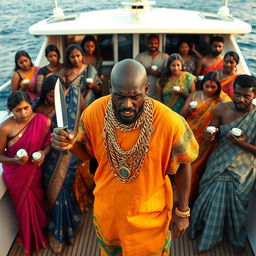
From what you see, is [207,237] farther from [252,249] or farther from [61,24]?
[61,24]

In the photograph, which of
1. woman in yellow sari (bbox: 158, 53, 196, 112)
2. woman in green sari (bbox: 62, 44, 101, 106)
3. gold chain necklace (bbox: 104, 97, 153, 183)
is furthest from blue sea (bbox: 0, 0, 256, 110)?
gold chain necklace (bbox: 104, 97, 153, 183)

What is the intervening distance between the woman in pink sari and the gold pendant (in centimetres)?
89

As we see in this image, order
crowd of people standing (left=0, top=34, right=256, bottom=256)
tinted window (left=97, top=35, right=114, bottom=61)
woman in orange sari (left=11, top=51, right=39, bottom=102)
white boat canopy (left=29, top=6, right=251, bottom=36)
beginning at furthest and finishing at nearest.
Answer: tinted window (left=97, top=35, right=114, bottom=61), white boat canopy (left=29, top=6, right=251, bottom=36), woman in orange sari (left=11, top=51, right=39, bottom=102), crowd of people standing (left=0, top=34, right=256, bottom=256)

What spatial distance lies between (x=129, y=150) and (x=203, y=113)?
Answer: 1649 millimetres

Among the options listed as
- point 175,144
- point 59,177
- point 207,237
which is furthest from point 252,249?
point 59,177

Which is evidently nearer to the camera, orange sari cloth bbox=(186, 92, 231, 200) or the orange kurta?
the orange kurta

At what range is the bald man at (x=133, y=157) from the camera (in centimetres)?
151

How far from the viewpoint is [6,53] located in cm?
1214

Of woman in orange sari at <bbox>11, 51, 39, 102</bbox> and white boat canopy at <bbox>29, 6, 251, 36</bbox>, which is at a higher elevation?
white boat canopy at <bbox>29, 6, 251, 36</bbox>

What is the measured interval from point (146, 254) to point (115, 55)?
3.35 metres

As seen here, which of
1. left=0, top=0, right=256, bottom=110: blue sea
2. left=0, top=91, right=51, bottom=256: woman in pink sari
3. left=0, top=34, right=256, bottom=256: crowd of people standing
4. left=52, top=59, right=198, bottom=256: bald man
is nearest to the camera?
left=52, top=59, right=198, bottom=256: bald man

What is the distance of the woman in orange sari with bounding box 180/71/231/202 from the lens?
9.89 feet

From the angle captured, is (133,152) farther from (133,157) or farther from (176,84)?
(176,84)

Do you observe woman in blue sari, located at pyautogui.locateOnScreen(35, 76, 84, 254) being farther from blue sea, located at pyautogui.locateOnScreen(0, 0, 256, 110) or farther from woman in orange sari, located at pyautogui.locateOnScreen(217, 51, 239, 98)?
blue sea, located at pyautogui.locateOnScreen(0, 0, 256, 110)
